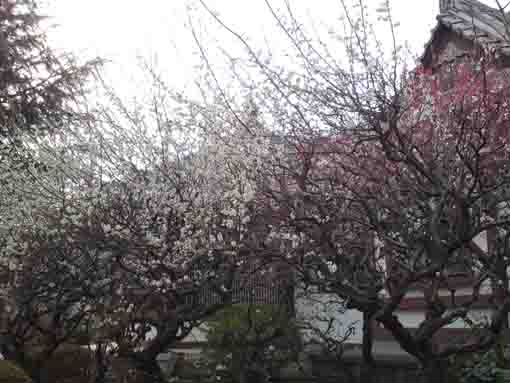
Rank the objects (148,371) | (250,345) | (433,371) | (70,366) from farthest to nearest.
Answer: (70,366)
(148,371)
(250,345)
(433,371)

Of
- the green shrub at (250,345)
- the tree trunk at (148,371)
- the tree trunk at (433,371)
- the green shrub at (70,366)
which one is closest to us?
the tree trunk at (433,371)

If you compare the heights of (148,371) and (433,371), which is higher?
(433,371)

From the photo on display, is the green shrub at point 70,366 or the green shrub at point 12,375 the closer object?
the green shrub at point 12,375

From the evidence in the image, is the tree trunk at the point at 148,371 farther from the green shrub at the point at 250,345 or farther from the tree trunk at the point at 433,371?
the tree trunk at the point at 433,371

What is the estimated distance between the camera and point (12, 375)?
8.83 m

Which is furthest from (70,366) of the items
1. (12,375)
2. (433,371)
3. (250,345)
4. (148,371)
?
(433,371)

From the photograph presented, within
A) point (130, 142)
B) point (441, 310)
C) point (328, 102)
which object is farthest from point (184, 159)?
point (441, 310)

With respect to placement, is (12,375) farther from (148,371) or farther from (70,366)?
(148,371)

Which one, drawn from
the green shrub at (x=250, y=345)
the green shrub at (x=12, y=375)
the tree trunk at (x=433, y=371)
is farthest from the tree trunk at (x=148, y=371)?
the tree trunk at (x=433, y=371)

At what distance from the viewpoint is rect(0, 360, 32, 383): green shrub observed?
8724 millimetres

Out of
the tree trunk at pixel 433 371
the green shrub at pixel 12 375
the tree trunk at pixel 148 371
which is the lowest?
the green shrub at pixel 12 375

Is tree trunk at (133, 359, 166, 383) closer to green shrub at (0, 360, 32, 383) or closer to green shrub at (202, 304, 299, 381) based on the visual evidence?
green shrub at (202, 304, 299, 381)

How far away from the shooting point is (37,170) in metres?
9.09

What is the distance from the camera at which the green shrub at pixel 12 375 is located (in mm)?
8724
